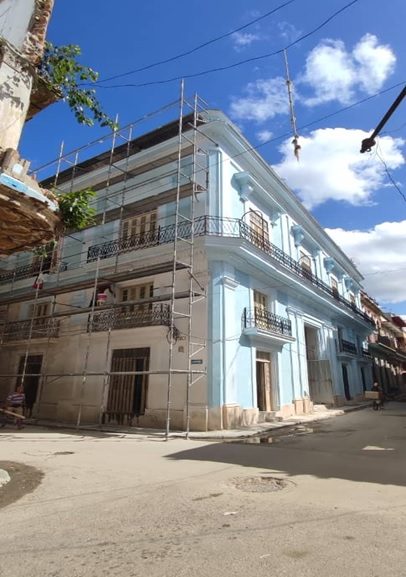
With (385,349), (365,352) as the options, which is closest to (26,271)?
(365,352)

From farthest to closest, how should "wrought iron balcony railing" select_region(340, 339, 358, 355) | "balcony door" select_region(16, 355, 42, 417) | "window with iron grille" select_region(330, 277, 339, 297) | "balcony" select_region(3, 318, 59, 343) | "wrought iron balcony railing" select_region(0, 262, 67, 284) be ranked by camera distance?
"window with iron grille" select_region(330, 277, 339, 297)
"wrought iron balcony railing" select_region(340, 339, 358, 355)
"wrought iron balcony railing" select_region(0, 262, 67, 284)
"balcony door" select_region(16, 355, 42, 417)
"balcony" select_region(3, 318, 59, 343)

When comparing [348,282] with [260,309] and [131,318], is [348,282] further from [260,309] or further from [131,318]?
[131,318]

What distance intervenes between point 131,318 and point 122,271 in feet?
6.49

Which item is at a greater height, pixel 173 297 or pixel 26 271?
pixel 26 271

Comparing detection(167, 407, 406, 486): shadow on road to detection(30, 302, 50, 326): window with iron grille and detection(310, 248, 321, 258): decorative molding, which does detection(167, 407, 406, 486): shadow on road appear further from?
detection(310, 248, 321, 258): decorative molding

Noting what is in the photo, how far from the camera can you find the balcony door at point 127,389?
1266cm

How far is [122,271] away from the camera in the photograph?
14109mm

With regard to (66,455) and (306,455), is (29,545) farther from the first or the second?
(306,455)

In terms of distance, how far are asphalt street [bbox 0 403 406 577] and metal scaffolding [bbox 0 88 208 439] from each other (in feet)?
13.8

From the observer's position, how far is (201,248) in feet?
41.8

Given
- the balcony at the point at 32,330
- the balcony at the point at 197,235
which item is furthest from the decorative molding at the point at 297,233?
the balcony at the point at 32,330

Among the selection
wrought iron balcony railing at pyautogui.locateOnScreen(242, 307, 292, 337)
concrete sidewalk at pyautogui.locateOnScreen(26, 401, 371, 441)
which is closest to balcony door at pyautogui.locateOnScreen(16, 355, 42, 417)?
concrete sidewalk at pyautogui.locateOnScreen(26, 401, 371, 441)

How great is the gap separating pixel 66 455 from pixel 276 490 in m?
4.54

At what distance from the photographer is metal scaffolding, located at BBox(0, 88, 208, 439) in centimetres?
1200
